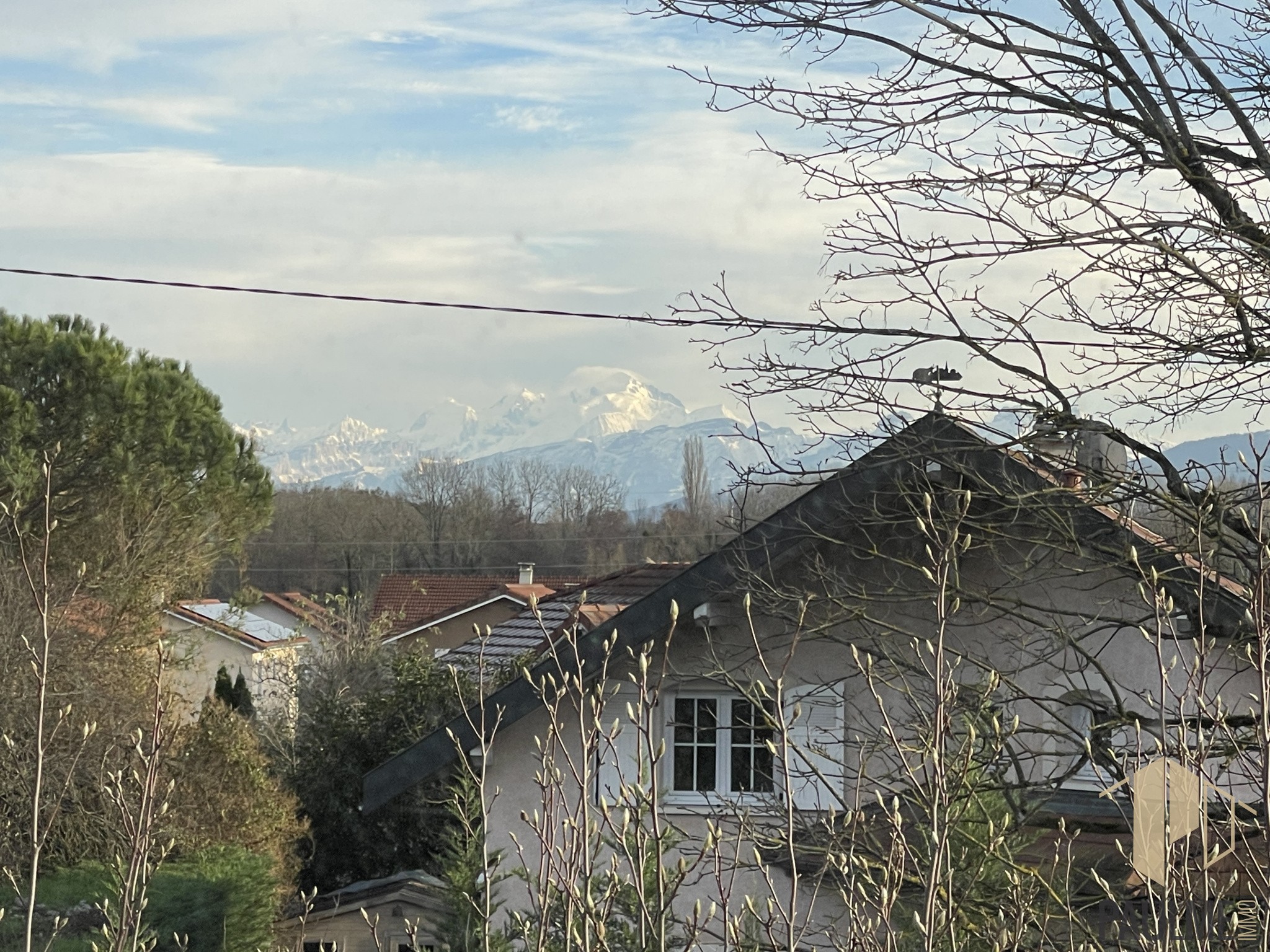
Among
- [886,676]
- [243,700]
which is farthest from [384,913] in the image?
[243,700]

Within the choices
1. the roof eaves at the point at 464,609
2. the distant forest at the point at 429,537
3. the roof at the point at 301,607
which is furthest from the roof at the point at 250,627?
the distant forest at the point at 429,537

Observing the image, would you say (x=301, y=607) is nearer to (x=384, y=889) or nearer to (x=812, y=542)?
(x=384, y=889)

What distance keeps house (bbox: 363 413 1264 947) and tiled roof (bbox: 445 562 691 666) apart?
1.20 metres

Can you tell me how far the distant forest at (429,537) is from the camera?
6075 centimetres

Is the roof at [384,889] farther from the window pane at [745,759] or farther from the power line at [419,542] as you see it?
the power line at [419,542]

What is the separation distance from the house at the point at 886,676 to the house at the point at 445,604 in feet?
37.9

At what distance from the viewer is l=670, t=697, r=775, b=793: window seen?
34.6ft

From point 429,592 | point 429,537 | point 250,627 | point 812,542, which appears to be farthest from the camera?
point 429,537

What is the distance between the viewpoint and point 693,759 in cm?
1069

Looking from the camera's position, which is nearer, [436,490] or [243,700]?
[243,700]

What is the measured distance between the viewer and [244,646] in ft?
125

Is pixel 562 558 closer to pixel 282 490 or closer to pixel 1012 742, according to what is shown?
pixel 282 490

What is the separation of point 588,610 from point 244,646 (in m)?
29.2

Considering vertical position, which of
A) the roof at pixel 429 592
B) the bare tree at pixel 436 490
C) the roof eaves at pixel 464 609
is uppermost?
the bare tree at pixel 436 490
